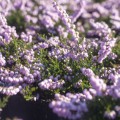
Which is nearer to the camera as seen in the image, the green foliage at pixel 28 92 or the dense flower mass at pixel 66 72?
the dense flower mass at pixel 66 72

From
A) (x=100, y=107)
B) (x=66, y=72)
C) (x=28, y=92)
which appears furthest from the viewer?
(x=66, y=72)

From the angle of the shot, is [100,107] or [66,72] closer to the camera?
[100,107]

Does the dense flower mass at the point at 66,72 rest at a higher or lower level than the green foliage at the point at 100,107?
higher

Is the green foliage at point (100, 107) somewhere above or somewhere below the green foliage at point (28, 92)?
below

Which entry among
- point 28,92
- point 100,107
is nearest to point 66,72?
point 28,92

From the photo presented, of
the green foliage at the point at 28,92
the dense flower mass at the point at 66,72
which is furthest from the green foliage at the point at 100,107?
the green foliage at the point at 28,92

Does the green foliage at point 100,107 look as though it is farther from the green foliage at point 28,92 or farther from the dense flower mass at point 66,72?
the green foliage at point 28,92

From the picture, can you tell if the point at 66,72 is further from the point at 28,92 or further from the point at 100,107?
the point at 100,107

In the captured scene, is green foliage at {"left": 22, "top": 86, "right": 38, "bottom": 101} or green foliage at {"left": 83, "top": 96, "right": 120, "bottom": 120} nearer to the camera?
green foliage at {"left": 83, "top": 96, "right": 120, "bottom": 120}

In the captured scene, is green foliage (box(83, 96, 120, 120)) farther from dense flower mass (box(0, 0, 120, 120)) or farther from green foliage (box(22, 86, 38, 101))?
green foliage (box(22, 86, 38, 101))

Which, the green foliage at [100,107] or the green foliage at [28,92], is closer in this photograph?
the green foliage at [100,107]

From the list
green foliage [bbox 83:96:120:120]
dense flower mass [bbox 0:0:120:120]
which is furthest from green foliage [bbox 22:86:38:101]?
green foliage [bbox 83:96:120:120]
